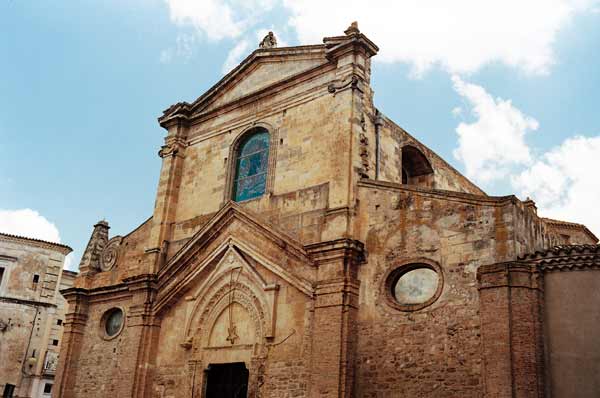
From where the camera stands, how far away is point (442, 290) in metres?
Answer: 12.2

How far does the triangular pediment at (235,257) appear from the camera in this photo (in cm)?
1454

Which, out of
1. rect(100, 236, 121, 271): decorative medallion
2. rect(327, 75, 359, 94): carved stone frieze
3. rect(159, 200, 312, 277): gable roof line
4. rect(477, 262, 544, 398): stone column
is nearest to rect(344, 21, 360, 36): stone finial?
rect(327, 75, 359, 94): carved stone frieze

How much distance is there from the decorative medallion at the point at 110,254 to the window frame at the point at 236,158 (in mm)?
4347

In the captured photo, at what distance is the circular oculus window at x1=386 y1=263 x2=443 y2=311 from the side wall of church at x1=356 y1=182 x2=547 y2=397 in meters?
0.09

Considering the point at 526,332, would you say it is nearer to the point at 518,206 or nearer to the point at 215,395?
the point at 518,206

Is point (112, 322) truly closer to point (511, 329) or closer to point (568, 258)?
point (511, 329)

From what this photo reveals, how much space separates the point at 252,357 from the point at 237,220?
3.46 m

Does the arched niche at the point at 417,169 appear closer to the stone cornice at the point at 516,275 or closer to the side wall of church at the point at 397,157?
the side wall of church at the point at 397,157

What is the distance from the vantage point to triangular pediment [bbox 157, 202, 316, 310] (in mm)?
14539

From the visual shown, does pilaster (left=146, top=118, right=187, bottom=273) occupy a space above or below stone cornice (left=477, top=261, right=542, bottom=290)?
above

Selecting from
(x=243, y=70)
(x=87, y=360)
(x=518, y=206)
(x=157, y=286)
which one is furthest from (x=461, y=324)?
(x=87, y=360)

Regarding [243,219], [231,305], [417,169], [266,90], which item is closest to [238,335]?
[231,305]

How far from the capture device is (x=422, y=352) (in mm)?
12023

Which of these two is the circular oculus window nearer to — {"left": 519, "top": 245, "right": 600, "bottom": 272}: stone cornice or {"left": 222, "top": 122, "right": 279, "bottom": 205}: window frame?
{"left": 519, "top": 245, "right": 600, "bottom": 272}: stone cornice
